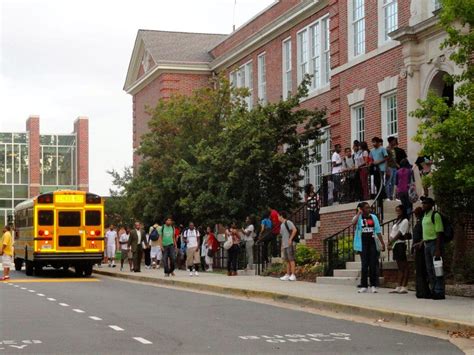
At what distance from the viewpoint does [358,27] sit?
1198 inches

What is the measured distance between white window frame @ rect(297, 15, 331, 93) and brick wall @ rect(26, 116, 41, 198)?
141ft

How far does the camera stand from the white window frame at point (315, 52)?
35.0 m

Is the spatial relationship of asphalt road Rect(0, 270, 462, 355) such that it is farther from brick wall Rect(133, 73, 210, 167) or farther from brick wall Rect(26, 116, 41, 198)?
brick wall Rect(26, 116, 41, 198)

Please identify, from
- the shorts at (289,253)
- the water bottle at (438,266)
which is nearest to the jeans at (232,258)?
the shorts at (289,253)

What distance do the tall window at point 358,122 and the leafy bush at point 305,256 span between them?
430cm

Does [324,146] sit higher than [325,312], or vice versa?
[324,146]

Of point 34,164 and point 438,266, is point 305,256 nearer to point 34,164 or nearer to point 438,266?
point 438,266

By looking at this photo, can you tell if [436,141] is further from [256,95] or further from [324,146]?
[256,95]

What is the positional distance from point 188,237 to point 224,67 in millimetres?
17302

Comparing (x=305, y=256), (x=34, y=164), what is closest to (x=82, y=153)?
(x=34, y=164)

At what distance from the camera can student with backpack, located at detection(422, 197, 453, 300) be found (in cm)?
1747

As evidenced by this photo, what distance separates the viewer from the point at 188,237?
Answer: 31.3 meters

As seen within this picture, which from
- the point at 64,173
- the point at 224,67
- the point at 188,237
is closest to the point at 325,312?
the point at 188,237

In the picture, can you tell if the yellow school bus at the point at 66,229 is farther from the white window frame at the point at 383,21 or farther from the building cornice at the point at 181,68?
the building cornice at the point at 181,68
